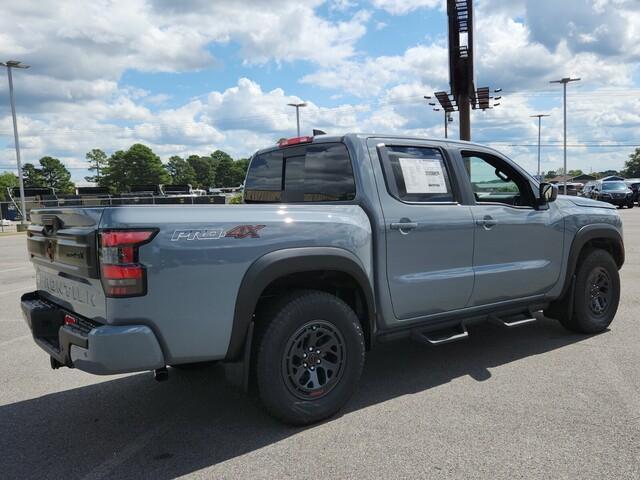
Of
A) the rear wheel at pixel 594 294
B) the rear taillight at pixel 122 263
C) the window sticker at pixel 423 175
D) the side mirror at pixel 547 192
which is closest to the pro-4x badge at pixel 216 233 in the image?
the rear taillight at pixel 122 263

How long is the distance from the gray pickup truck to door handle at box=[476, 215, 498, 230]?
2 centimetres

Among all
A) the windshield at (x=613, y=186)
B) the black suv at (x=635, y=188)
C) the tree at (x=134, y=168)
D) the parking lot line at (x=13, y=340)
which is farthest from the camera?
the tree at (x=134, y=168)

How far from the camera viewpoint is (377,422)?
11.5 ft

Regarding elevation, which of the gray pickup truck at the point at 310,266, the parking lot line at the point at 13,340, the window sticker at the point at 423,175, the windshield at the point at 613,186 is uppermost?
the window sticker at the point at 423,175

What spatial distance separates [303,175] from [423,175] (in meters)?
0.94

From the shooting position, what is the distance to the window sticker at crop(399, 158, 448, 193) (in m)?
4.10

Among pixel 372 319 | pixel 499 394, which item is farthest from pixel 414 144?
pixel 499 394

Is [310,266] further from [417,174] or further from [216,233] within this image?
[417,174]

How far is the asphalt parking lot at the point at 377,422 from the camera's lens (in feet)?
9.72

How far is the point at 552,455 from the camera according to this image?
9.86 ft

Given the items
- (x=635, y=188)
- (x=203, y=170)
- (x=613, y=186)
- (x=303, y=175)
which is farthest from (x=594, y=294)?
(x=203, y=170)

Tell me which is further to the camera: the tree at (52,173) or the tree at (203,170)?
the tree at (203,170)

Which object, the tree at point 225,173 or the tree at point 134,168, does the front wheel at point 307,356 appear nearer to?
the tree at point 134,168

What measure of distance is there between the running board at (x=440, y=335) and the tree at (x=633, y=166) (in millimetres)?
123868
